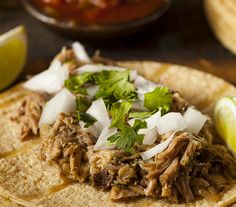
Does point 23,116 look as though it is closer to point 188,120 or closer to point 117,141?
point 117,141

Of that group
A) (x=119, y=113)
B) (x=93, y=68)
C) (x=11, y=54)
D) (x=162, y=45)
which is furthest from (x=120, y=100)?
(x=162, y=45)

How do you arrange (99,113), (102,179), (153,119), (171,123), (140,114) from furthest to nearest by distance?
1. (99,113)
2. (140,114)
3. (153,119)
4. (171,123)
5. (102,179)

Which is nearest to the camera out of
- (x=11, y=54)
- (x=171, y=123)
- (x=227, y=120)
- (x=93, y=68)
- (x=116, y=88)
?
(x=171, y=123)

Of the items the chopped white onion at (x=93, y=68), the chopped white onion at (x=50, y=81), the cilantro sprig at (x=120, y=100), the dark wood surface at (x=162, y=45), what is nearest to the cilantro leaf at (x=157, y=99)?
the cilantro sprig at (x=120, y=100)

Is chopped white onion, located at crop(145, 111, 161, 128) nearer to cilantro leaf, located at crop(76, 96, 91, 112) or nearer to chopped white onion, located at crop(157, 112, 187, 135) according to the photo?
chopped white onion, located at crop(157, 112, 187, 135)

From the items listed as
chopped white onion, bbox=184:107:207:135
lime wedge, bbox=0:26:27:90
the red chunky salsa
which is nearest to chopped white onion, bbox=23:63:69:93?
lime wedge, bbox=0:26:27:90

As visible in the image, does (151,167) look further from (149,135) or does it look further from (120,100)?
(120,100)
